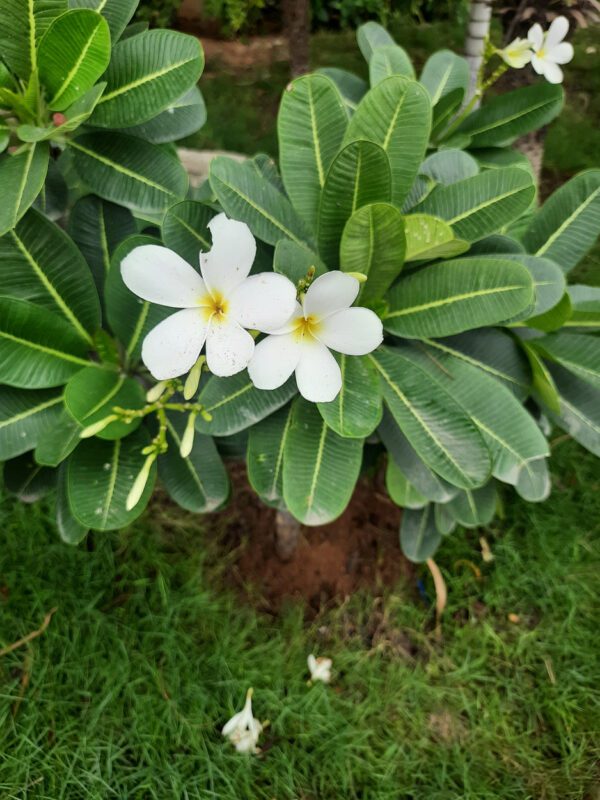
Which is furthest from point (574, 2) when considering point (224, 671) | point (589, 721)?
point (224, 671)

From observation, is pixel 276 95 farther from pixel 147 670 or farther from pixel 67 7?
pixel 147 670

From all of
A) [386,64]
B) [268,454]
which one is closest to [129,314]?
[268,454]

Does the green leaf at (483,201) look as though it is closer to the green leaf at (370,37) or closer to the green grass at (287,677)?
the green leaf at (370,37)

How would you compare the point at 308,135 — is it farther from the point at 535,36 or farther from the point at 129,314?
the point at 535,36

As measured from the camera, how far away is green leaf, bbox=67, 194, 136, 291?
1223 mm

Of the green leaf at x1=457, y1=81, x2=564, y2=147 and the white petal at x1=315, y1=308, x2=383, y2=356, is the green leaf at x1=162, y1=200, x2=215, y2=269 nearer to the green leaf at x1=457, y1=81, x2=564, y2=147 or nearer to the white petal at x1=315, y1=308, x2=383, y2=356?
the white petal at x1=315, y1=308, x2=383, y2=356

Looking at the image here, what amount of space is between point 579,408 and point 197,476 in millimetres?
785

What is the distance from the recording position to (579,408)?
131cm

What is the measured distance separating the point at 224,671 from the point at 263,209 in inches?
48.5

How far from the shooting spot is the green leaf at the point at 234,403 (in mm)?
1108

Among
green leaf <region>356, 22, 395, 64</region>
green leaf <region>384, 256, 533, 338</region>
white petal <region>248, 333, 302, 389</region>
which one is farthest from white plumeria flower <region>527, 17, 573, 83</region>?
white petal <region>248, 333, 302, 389</region>

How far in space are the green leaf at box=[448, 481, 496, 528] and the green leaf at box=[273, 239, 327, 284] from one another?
70cm

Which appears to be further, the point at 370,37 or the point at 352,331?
the point at 370,37

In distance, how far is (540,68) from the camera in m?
1.61
